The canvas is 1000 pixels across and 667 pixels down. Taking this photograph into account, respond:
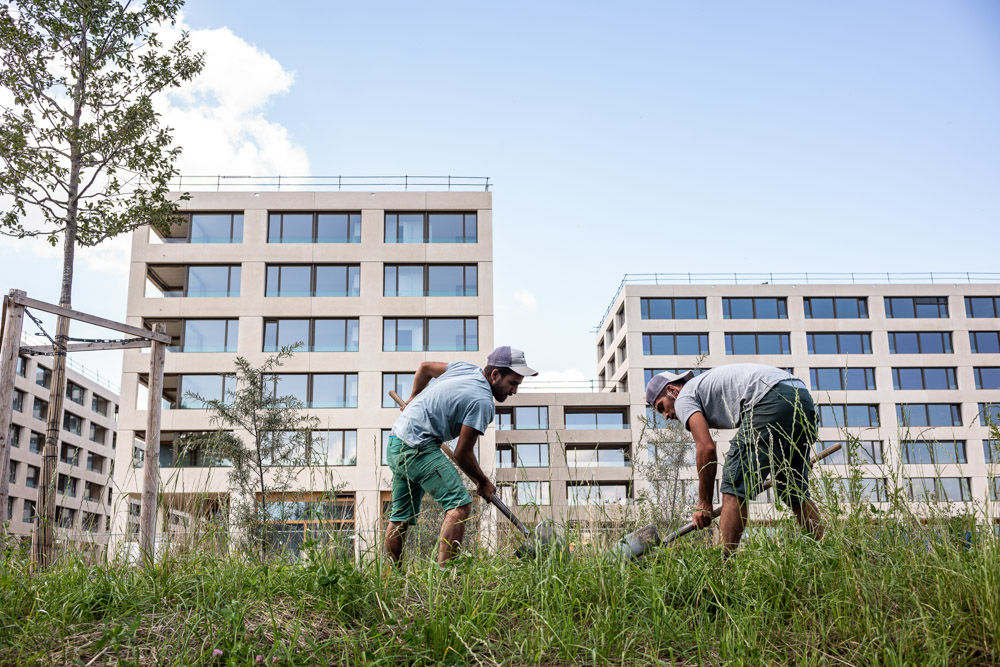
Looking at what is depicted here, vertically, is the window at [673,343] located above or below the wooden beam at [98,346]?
above

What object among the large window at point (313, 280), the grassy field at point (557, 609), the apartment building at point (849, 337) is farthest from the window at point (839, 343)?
the grassy field at point (557, 609)

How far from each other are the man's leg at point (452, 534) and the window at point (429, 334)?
34.7m

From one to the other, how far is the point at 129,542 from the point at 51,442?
594 cm

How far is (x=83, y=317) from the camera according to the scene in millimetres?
8281

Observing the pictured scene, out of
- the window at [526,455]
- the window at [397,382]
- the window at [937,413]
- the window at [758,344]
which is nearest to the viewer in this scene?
the window at [397,382]

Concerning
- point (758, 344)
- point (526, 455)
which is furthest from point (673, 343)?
point (526, 455)

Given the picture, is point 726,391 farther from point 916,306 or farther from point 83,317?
point 916,306

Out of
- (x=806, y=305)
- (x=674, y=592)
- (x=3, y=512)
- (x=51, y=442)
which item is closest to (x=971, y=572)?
(x=674, y=592)

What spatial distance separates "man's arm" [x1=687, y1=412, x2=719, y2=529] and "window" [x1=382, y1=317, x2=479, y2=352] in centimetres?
3457

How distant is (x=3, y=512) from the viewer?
6992 mm

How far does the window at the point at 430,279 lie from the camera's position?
40.8 meters

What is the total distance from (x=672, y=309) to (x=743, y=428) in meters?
53.2

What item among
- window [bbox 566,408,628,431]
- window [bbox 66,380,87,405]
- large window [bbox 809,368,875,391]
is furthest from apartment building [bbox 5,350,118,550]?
large window [bbox 809,368,875,391]

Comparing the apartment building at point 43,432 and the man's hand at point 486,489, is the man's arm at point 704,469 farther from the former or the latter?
the apartment building at point 43,432
